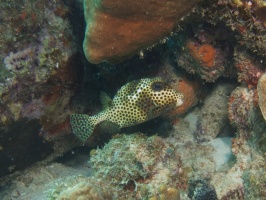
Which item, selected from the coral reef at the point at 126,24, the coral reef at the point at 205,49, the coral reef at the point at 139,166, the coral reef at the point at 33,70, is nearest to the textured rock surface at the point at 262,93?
the coral reef at the point at 205,49

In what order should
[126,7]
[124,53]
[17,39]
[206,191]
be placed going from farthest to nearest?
1. [17,39]
2. [124,53]
3. [206,191]
4. [126,7]

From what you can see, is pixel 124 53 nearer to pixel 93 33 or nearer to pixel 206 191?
pixel 93 33

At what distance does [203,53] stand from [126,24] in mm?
1472

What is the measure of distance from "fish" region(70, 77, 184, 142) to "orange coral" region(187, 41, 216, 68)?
699 millimetres

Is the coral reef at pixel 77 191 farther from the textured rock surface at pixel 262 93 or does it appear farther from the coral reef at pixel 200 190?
the textured rock surface at pixel 262 93

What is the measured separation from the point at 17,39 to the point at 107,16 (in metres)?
2.02

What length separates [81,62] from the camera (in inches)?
209

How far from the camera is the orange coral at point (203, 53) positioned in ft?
14.4

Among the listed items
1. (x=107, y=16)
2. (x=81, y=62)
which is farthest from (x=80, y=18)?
(x=107, y=16)

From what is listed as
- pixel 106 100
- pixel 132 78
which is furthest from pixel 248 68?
pixel 106 100

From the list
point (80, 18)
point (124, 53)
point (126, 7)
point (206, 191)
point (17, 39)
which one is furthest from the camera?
point (80, 18)

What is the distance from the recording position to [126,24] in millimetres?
3492

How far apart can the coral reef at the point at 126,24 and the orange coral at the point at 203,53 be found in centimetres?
87

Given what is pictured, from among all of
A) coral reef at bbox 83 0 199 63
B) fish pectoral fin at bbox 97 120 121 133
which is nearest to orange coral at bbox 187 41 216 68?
coral reef at bbox 83 0 199 63
